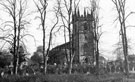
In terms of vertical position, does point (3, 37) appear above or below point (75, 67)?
above

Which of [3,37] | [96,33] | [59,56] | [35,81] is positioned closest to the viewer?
[35,81]

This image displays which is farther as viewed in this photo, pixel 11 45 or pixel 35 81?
pixel 11 45

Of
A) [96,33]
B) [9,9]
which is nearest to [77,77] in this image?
[96,33]

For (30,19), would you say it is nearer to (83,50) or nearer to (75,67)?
(75,67)

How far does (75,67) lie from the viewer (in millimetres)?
35906

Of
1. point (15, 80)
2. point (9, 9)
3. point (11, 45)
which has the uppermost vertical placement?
point (9, 9)

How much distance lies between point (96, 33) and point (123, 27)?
6.29 metres

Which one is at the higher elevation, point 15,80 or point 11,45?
point 11,45

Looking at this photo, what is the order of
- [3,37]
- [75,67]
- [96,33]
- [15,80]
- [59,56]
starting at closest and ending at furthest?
[15,80]
[3,37]
[96,33]
[75,67]
[59,56]

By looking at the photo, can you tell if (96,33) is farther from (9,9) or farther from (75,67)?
(9,9)

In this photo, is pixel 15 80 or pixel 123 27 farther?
pixel 123 27

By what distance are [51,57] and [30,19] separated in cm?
3333

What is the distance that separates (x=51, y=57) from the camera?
58312 millimetres

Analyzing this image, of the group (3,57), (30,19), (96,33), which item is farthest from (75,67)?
(3,57)
